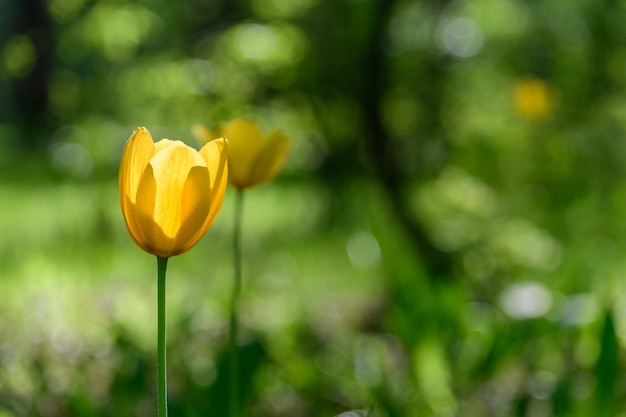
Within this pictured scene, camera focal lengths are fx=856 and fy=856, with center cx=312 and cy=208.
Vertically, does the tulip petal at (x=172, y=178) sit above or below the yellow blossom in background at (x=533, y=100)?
below

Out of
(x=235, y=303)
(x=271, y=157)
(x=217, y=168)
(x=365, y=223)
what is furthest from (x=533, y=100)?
(x=217, y=168)

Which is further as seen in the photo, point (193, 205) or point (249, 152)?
point (249, 152)

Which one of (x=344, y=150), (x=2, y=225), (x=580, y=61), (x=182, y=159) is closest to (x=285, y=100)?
(x=344, y=150)

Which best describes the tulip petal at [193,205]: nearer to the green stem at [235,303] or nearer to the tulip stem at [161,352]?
the tulip stem at [161,352]

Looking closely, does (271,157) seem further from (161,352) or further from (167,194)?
(161,352)

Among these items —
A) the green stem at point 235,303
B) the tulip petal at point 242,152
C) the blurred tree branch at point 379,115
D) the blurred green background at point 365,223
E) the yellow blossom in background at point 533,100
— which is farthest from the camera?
the blurred tree branch at point 379,115

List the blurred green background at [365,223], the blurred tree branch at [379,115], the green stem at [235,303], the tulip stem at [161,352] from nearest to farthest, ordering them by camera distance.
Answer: the tulip stem at [161,352], the green stem at [235,303], the blurred green background at [365,223], the blurred tree branch at [379,115]

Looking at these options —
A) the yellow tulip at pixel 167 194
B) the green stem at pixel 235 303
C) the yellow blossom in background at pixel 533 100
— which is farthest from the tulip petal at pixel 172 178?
the yellow blossom in background at pixel 533 100

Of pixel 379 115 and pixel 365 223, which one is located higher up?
pixel 379 115
